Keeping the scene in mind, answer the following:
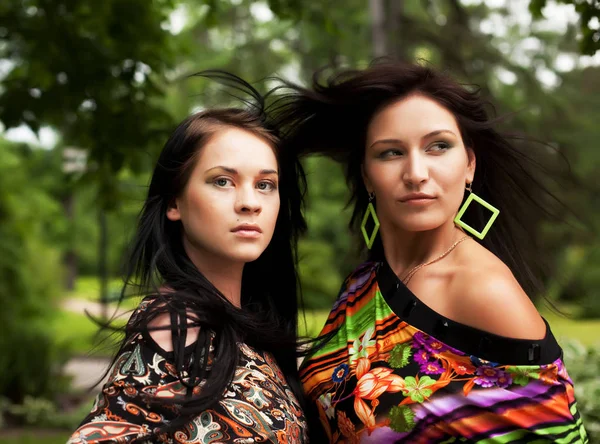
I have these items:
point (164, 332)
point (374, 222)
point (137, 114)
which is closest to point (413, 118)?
point (374, 222)

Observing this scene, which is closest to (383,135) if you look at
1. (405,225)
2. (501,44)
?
(405,225)

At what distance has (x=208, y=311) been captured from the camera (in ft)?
8.04

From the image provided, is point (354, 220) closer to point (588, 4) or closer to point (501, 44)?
point (588, 4)

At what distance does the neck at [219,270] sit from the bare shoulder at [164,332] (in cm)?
35

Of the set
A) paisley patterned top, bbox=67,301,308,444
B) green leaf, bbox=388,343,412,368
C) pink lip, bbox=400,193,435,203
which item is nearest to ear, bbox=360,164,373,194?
pink lip, bbox=400,193,435,203

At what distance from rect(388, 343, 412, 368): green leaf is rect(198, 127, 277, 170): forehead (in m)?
0.72

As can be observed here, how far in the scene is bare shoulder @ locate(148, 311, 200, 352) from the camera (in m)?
2.27

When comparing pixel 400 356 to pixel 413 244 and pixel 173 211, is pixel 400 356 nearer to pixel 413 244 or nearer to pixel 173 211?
pixel 413 244

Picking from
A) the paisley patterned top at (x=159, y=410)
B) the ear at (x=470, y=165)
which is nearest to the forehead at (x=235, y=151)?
the paisley patterned top at (x=159, y=410)

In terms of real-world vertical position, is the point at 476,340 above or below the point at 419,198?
below

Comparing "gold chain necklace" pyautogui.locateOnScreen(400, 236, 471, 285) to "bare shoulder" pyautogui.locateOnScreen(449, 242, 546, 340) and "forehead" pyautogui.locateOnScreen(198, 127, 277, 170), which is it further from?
"forehead" pyautogui.locateOnScreen(198, 127, 277, 170)

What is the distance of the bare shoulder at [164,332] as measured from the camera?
7.45 ft

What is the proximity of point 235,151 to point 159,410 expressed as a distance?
865 millimetres

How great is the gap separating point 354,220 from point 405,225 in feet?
2.53
